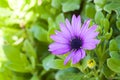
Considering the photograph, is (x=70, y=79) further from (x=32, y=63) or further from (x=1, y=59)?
(x=1, y=59)

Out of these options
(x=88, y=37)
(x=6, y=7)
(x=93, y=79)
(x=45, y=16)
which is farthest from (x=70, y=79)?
(x=6, y=7)

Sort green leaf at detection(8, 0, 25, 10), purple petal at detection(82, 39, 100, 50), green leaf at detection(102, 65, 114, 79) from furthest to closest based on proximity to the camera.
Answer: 1. green leaf at detection(8, 0, 25, 10)
2. green leaf at detection(102, 65, 114, 79)
3. purple petal at detection(82, 39, 100, 50)

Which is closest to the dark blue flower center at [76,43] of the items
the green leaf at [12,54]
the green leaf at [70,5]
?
the green leaf at [70,5]

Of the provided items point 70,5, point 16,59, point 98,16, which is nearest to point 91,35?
point 98,16

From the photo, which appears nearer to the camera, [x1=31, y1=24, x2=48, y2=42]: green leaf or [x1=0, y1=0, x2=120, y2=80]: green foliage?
[x1=0, y1=0, x2=120, y2=80]: green foliage

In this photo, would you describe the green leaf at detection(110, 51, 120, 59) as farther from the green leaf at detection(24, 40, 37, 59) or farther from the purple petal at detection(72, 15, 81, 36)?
the green leaf at detection(24, 40, 37, 59)

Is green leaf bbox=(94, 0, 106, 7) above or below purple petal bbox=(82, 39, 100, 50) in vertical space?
above

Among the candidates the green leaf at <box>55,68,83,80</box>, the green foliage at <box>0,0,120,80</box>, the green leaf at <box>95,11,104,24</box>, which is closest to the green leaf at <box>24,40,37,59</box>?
the green foliage at <box>0,0,120,80</box>

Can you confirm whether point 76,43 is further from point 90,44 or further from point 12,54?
point 12,54
